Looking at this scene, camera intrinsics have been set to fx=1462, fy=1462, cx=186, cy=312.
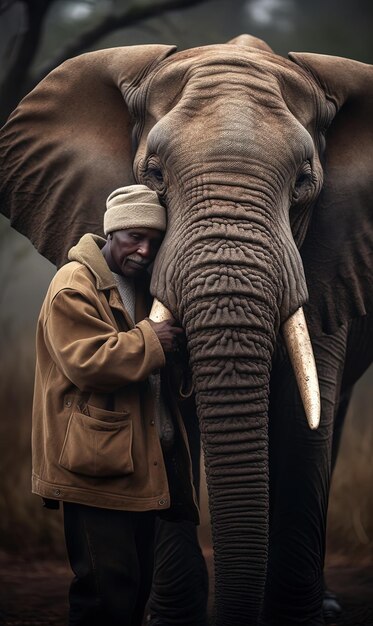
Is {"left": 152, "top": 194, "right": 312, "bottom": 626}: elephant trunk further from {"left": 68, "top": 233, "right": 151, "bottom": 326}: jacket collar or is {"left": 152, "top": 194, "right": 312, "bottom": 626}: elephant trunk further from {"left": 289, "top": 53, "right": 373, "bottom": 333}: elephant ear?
{"left": 289, "top": 53, "right": 373, "bottom": 333}: elephant ear

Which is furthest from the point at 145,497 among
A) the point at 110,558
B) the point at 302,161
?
the point at 302,161

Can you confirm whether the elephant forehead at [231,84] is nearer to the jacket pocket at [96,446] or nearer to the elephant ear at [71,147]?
the elephant ear at [71,147]

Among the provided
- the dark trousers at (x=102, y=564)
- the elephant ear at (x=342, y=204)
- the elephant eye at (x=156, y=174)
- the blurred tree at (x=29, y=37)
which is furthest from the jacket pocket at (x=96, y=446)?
the blurred tree at (x=29, y=37)

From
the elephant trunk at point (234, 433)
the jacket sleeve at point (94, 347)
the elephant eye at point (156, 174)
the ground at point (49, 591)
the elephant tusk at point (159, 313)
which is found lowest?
the ground at point (49, 591)

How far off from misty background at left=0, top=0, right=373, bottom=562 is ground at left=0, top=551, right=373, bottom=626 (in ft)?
1.04

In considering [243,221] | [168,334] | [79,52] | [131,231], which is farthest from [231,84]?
[79,52]

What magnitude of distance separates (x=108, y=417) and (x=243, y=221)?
2.38 ft

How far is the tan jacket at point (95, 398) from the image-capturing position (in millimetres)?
4180

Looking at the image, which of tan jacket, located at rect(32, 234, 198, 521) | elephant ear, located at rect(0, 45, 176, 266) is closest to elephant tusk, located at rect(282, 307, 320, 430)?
tan jacket, located at rect(32, 234, 198, 521)

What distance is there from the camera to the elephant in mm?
4324

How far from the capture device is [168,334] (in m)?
4.30

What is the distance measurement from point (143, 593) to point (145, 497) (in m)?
0.46

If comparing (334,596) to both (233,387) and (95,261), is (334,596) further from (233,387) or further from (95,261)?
(95,261)

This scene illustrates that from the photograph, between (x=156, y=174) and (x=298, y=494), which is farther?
(x=298, y=494)
